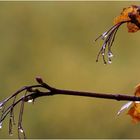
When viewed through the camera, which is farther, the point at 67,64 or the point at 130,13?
the point at 67,64

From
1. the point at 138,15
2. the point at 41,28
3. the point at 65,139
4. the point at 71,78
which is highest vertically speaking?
the point at 138,15

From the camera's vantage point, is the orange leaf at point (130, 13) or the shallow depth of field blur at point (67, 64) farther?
the shallow depth of field blur at point (67, 64)

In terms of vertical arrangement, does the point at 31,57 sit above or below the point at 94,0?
below

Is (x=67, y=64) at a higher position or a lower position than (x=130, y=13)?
lower

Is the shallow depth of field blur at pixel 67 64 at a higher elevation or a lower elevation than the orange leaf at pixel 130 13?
lower

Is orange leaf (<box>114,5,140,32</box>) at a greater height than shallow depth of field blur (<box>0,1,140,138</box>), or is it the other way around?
orange leaf (<box>114,5,140,32</box>)

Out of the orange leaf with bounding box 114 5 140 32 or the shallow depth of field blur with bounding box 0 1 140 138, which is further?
the shallow depth of field blur with bounding box 0 1 140 138

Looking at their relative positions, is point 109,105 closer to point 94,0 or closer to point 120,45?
point 120,45

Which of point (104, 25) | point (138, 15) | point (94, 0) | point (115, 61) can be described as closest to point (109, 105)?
point (115, 61)
